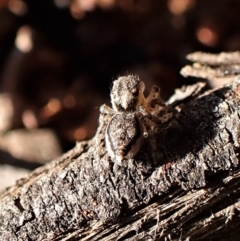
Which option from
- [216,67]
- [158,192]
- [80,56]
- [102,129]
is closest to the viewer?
[158,192]

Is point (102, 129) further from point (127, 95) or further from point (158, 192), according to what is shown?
point (158, 192)

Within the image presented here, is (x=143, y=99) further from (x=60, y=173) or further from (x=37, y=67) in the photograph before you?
(x=37, y=67)

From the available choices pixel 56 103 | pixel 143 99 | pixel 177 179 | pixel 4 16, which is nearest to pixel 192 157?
pixel 177 179

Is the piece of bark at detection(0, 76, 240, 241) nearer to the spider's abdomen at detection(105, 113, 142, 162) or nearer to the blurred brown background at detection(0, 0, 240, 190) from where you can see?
the spider's abdomen at detection(105, 113, 142, 162)

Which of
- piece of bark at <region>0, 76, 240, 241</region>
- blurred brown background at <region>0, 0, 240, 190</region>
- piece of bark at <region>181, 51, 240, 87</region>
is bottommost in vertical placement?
piece of bark at <region>0, 76, 240, 241</region>

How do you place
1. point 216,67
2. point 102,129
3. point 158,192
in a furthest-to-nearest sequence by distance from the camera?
point 216,67
point 102,129
point 158,192

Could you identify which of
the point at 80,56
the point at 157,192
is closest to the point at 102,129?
the point at 157,192

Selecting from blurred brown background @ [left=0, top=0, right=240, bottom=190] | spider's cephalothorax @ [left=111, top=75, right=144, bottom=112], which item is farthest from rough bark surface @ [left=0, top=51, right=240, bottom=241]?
blurred brown background @ [left=0, top=0, right=240, bottom=190]
